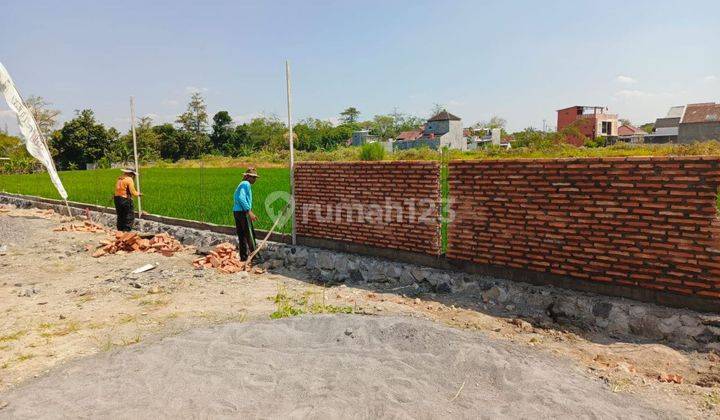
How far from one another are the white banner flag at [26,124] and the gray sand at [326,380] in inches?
348

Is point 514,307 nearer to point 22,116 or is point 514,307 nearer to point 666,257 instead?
point 666,257

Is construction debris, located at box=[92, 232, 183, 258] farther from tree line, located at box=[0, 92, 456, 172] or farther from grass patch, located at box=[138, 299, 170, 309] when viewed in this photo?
tree line, located at box=[0, 92, 456, 172]

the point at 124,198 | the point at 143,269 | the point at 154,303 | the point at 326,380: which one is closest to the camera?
the point at 326,380

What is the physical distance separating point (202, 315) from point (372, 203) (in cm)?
312

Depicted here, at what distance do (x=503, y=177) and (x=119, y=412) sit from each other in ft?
16.2

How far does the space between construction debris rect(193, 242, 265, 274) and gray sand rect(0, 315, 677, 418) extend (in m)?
3.04

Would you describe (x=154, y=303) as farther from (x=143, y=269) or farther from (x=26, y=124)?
(x=26, y=124)

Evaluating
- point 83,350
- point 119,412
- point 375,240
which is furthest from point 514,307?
point 83,350

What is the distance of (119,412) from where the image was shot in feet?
12.3

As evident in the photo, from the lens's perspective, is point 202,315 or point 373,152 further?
point 373,152

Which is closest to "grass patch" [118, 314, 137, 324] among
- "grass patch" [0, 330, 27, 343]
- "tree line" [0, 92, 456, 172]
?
"grass patch" [0, 330, 27, 343]

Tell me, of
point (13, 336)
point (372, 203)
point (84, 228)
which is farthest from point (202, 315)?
point (84, 228)

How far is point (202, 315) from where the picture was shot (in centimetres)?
613

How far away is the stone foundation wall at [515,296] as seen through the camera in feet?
16.0
